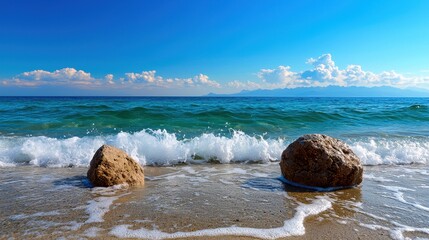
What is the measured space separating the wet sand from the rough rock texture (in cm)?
30

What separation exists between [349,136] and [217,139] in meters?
6.15

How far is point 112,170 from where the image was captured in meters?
5.35

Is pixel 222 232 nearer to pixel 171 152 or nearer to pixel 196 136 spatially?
pixel 171 152

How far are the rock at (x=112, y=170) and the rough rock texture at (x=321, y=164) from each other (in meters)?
2.86

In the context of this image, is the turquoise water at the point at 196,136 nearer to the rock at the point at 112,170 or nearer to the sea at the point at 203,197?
the sea at the point at 203,197

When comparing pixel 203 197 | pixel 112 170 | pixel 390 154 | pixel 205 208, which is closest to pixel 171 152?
pixel 112 170

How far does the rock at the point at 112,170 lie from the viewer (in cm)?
525

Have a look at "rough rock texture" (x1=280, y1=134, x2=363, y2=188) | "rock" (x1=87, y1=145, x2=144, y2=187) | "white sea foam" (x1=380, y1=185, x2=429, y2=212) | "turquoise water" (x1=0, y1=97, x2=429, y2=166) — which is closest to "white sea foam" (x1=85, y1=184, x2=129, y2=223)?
"rock" (x1=87, y1=145, x2=144, y2=187)

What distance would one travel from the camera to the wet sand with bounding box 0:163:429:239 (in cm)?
346

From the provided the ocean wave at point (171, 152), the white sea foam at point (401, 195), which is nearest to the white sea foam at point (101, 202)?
the ocean wave at point (171, 152)

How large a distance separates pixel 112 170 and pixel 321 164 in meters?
3.77

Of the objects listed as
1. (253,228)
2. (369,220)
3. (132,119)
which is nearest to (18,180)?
(253,228)

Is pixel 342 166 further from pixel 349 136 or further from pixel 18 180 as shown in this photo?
pixel 349 136

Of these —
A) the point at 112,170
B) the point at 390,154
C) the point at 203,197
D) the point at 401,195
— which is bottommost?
the point at 390,154
